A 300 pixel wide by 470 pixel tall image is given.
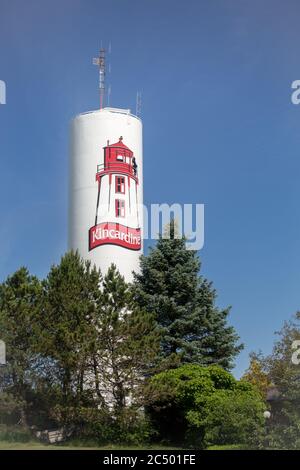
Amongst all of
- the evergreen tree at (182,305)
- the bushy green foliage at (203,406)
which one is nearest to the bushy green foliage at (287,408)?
the bushy green foliage at (203,406)

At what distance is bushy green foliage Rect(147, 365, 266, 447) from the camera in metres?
20.8

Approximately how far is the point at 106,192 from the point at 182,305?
18.6ft

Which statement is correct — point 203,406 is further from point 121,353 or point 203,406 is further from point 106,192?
point 106,192

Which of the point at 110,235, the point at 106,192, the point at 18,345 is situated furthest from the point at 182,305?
the point at 18,345

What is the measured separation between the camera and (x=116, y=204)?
29.1m

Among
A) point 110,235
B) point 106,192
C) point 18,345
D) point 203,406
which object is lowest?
point 203,406

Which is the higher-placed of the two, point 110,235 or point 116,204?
point 116,204

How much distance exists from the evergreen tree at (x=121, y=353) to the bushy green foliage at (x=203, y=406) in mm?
672

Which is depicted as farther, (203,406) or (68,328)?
(68,328)

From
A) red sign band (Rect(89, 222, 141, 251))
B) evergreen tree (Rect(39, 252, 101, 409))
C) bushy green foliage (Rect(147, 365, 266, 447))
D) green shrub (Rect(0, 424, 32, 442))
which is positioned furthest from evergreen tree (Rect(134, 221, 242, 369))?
green shrub (Rect(0, 424, 32, 442))

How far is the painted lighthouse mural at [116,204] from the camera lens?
2886cm

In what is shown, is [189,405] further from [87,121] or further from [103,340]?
[87,121]

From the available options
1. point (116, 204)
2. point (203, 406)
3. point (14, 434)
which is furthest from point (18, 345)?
point (116, 204)
